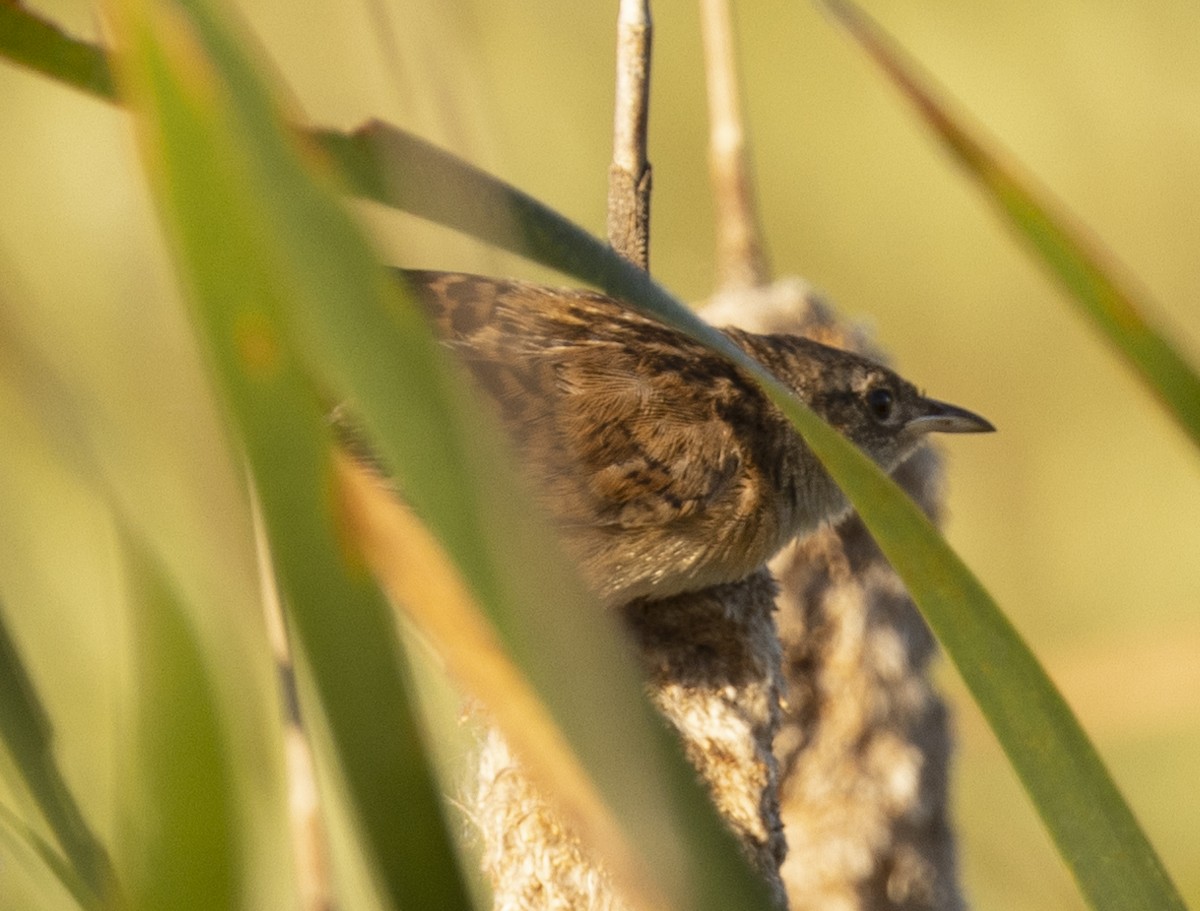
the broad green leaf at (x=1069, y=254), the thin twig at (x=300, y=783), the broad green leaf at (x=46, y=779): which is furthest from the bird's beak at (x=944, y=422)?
the broad green leaf at (x=46, y=779)

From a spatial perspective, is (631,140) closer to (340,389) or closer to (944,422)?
(944,422)

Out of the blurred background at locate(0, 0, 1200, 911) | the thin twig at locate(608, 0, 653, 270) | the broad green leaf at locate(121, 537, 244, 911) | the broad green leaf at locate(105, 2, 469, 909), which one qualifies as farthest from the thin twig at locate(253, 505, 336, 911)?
the blurred background at locate(0, 0, 1200, 911)

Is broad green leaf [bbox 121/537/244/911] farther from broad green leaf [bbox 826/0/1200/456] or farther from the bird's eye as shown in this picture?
the bird's eye

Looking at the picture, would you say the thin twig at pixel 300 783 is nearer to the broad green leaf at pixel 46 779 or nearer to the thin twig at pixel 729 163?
the broad green leaf at pixel 46 779

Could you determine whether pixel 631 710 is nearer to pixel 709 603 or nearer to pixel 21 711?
pixel 21 711

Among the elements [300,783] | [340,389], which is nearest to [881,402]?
[300,783]

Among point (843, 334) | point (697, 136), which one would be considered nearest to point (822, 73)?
point (697, 136)

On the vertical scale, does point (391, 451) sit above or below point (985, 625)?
above
